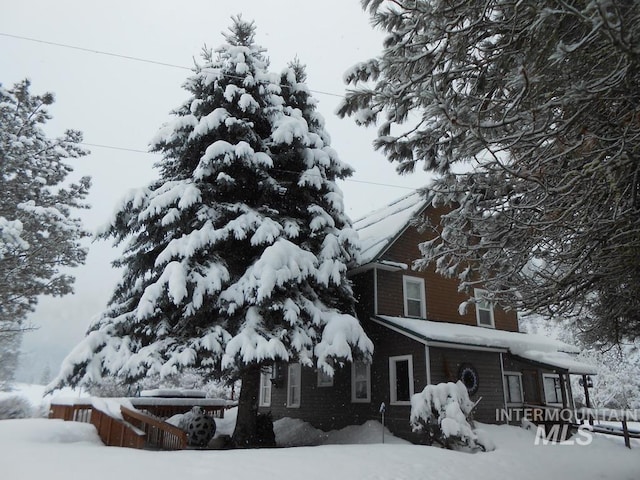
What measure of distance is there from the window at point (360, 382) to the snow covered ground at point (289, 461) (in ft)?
14.8

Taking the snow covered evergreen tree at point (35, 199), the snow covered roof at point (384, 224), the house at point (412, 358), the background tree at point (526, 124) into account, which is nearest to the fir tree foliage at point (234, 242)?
the house at point (412, 358)

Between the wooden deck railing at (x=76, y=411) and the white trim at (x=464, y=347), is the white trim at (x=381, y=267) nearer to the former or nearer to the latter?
the white trim at (x=464, y=347)

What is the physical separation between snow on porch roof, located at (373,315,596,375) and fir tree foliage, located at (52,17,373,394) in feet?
6.86

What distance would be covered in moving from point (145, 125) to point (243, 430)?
11800 centimetres

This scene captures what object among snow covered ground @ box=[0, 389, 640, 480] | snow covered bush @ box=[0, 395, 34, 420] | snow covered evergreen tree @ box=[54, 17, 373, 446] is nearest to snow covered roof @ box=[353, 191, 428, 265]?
snow covered evergreen tree @ box=[54, 17, 373, 446]

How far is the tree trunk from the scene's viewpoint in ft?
38.9

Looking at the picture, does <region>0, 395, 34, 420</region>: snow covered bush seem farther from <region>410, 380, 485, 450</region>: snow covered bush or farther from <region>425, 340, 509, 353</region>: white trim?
<region>425, 340, 509, 353</region>: white trim

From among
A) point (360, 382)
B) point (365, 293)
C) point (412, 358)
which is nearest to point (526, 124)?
point (412, 358)

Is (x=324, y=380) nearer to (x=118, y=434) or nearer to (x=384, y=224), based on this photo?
(x=384, y=224)

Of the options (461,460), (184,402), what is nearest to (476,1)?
(461,460)

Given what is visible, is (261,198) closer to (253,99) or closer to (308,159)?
(308,159)

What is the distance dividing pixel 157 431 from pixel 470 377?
376 inches

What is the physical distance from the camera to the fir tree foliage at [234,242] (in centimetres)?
1064

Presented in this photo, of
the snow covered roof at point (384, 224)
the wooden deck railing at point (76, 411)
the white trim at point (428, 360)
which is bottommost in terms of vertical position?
the wooden deck railing at point (76, 411)
